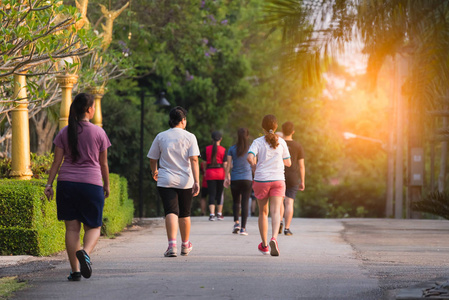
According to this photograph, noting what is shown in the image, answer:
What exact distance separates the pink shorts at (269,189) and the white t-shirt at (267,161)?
5cm

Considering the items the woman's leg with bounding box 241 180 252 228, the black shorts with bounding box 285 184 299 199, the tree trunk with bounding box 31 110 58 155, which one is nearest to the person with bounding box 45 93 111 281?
the woman's leg with bounding box 241 180 252 228

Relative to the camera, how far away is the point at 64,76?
15.3 metres

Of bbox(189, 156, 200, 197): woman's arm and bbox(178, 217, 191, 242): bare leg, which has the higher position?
bbox(189, 156, 200, 197): woman's arm

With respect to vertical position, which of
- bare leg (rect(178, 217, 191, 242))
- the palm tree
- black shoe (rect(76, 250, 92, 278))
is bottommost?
black shoe (rect(76, 250, 92, 278))

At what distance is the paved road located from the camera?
7496 mm

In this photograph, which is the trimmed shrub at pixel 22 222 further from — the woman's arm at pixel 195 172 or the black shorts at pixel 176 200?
the woman's arm at pixel 195 172

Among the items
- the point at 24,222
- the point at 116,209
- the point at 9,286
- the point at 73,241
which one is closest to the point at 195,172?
the point at 24,222

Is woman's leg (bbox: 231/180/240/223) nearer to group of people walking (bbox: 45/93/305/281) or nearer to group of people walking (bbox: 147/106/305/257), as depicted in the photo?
group of people walking (bbox: 45/93/305/281)

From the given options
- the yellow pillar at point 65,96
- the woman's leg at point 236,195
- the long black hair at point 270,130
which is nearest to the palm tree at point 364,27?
the long black hair at point 270,130

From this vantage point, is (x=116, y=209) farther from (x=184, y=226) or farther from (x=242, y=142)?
(x=184, y=226)

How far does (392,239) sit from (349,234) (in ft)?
4.38

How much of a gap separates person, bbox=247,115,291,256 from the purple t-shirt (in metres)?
3.30

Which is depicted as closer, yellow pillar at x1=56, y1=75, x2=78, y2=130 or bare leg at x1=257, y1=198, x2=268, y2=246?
bare leg at x1=257, y1=198, x2=268, y2=246

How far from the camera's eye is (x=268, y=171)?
11.3 metres
